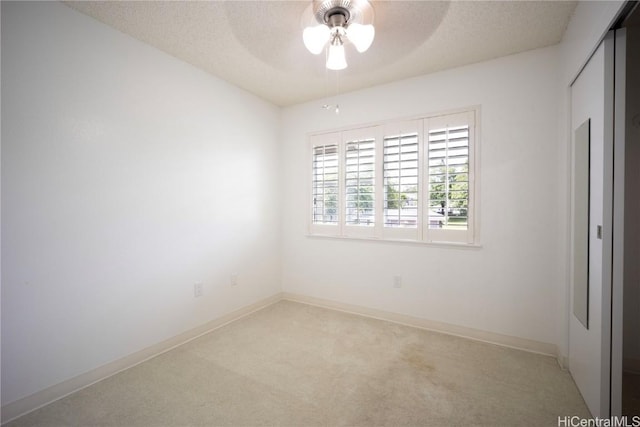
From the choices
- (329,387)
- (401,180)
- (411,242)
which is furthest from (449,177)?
(329,387)

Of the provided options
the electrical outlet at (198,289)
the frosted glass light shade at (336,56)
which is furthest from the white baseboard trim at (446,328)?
the frosted glass light shade at (336,56)

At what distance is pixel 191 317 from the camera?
2.69 meters

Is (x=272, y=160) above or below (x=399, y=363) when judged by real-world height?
above

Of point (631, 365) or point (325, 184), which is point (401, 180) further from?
point (631, 365)

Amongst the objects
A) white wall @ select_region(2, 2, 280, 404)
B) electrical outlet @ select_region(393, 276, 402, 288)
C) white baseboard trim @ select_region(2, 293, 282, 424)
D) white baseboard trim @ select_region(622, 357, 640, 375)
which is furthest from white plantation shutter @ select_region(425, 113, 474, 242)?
white baseboard trim @ select_region(2, 293, 282, 424)

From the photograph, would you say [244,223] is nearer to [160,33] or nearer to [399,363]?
[160,33]

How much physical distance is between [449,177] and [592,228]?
3.80ft

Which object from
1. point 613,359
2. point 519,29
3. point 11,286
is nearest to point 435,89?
point 519,29

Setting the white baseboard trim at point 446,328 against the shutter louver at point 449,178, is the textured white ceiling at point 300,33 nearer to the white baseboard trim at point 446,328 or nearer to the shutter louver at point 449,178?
the shutter louver at point 449,178

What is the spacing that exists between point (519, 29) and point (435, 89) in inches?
30.8

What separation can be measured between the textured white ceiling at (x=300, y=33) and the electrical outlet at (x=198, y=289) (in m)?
2.10

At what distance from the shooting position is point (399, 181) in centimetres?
294

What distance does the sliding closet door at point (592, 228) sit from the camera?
4.97ft

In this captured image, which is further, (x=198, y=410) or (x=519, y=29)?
(x=519, y=29)
